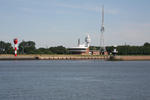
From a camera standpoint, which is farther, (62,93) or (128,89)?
(128,89)

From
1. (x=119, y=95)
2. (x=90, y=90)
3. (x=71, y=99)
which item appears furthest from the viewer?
(x=90, y=90)

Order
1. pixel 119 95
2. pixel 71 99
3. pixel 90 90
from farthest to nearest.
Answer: pixel 90 90
pixel 119 95
pixel 71 99

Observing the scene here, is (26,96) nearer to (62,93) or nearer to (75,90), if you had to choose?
(62,93)

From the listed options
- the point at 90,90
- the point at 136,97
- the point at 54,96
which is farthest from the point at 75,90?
the point at 136,97

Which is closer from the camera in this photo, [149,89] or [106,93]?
[106,93]

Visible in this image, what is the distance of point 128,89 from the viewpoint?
5369cm

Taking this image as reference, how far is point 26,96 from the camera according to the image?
46125 millimetres

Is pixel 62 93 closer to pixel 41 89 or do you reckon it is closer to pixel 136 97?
pixel 41 89

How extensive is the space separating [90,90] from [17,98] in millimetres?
12131

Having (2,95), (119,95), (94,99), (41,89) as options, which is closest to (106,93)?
(119,95)

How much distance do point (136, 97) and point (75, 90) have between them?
1017 cm

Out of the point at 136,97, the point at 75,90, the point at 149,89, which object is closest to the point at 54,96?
the point at 75,90

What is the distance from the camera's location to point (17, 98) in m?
44.5

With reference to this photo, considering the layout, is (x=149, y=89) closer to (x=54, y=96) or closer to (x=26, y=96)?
(x=54, y=96)
